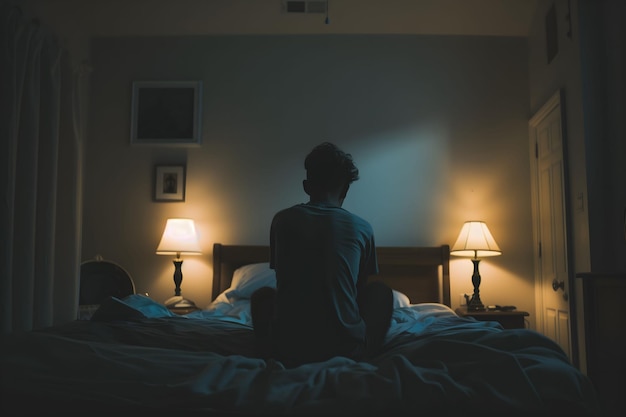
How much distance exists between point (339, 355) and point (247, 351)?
338 mm

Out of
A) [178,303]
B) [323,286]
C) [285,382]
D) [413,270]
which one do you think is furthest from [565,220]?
[285,382]

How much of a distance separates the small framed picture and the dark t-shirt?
261 cm

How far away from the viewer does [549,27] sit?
12.1 ft

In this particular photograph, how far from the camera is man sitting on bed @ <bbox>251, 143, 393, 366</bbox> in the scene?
1.63m

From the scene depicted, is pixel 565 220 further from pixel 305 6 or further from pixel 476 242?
pixel 305 6

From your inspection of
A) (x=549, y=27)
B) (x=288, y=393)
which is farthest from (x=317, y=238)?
(x=549, y=27)

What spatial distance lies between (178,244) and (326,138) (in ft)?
4.41

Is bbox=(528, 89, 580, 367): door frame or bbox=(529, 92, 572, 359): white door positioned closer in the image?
bbox=(528, 89, 580, 367): door frame

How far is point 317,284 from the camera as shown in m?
1.65

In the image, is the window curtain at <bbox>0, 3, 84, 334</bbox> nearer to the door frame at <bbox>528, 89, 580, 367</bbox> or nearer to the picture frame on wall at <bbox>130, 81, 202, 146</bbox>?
the picture frame on wall at <bbox>130, 81, 202, 146</bbox>

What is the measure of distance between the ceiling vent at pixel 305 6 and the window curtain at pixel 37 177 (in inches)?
59.7

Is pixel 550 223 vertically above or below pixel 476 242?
above

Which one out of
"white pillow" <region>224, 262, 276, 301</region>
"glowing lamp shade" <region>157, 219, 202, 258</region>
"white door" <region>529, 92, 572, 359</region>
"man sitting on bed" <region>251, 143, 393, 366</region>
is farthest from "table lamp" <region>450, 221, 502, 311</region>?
"man sitting on bed" <region>251, 143, 393, 366</region>

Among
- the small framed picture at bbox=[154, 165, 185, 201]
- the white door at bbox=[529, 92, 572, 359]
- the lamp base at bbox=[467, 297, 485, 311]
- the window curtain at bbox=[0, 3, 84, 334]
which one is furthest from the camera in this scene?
the small framed picture at bbox=[154, 165, 185, 201]
